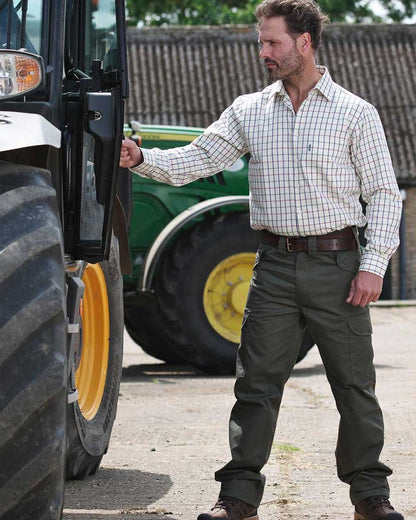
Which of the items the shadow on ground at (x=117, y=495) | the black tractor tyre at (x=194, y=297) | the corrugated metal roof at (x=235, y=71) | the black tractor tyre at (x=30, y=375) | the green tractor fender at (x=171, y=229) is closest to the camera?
the black tractor tyre at (x=30, y=375)

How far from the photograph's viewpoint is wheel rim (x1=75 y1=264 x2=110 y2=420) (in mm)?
5660

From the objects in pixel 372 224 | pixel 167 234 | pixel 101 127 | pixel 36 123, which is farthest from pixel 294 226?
pixel 167 234

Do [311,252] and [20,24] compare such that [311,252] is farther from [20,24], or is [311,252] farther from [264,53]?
[20,24]

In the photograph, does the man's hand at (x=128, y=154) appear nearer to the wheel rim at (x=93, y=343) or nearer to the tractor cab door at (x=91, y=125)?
the tractor cab door at (x=91, y=125)

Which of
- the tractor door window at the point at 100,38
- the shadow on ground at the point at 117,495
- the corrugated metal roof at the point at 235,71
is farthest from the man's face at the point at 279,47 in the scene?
the corrugated metal roof at the point at 235,71

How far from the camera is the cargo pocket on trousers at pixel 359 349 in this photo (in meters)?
4.73

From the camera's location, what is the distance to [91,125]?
4566 mm

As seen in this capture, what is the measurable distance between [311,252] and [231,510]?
97 centimetres

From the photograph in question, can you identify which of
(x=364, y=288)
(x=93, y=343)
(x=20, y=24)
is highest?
(x=20, y=24)

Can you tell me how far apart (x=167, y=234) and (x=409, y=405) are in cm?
259

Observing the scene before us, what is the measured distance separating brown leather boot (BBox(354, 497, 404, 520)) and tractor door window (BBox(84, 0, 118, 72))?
6.19 ft

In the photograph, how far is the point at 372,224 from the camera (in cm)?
474

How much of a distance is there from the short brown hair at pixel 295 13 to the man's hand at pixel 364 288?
2.89ft

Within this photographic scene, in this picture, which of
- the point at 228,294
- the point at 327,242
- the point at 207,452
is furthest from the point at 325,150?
the point at 228,294
